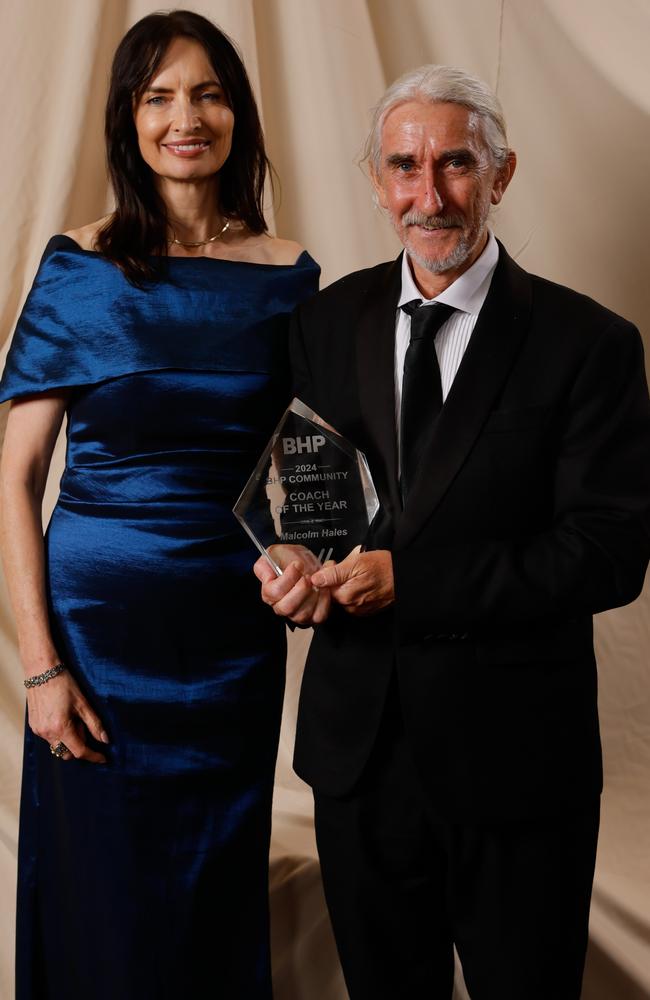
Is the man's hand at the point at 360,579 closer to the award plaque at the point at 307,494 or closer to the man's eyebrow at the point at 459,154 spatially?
the award plaque at the point at 307,494

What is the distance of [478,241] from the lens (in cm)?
150

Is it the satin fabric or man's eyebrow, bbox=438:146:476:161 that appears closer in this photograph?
man's eyebrow, bbox=438:146:476:161

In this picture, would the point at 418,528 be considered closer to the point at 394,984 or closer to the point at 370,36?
the point at 394,984

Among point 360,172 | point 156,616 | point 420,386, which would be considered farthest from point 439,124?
point 360,172

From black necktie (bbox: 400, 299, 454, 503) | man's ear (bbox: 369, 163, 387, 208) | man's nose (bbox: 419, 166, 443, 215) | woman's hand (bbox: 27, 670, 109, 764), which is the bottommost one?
woman's hand (bbox: 27, 670, 109, 764)

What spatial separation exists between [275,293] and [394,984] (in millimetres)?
1072

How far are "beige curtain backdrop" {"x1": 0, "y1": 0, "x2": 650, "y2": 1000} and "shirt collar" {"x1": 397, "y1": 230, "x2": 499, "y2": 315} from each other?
1.00 meters

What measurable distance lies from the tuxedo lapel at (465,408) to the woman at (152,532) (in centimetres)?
41

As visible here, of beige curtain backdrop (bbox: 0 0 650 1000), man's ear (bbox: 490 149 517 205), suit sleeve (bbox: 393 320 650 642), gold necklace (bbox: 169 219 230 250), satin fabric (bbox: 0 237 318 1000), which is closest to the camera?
suit sleeve (bbox: 393 320 650 642)

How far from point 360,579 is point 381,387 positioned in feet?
0.86

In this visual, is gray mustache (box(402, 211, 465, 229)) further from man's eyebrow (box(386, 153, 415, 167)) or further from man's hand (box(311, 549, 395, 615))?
man's hand (box(311, 549, 395, 615))

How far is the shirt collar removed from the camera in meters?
1.49

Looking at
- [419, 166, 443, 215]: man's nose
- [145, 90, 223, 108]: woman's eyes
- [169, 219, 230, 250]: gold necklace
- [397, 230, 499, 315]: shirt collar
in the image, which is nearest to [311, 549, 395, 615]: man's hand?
[397, 230, 499, 315]: shirt collar

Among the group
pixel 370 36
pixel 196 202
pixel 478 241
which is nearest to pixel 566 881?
pixel 478 241
